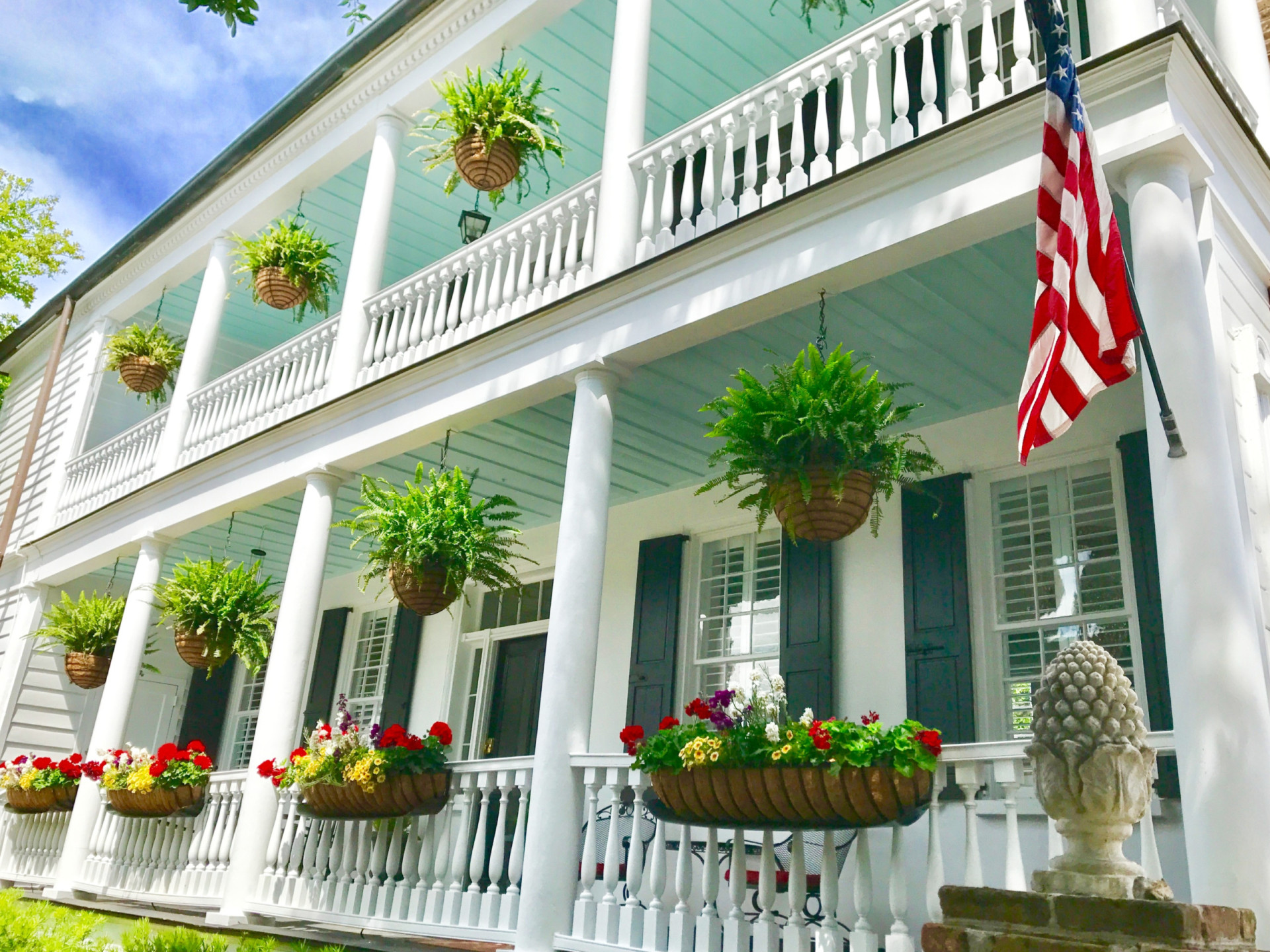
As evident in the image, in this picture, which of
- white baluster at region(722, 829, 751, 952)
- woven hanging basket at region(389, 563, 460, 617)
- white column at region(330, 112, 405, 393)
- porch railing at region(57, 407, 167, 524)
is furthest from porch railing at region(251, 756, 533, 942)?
porch railing at region(57, 407, 167, 524)

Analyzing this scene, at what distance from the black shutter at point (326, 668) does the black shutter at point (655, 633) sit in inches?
173

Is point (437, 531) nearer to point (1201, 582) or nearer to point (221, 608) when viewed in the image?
point (221, 608)

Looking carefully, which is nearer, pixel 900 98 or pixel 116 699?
pixel 900 98

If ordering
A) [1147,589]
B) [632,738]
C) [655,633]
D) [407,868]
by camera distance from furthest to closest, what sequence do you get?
1. [655,633]
2. [407,868]
3. [1147,589]
4. [632,738]

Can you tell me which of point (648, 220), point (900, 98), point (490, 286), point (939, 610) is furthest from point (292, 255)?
point (939, 610)

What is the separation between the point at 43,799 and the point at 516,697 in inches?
159

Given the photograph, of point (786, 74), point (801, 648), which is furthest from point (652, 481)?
point (786, 74)

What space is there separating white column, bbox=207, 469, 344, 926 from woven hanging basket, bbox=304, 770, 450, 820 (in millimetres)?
849

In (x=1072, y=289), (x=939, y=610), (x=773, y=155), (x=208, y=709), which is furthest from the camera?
(x=208, y=709)

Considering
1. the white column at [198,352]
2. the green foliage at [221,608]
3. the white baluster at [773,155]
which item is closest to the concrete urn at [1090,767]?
the white baluster at [773,155]

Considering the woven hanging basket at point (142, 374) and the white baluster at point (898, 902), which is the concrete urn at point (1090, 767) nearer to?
the white baluster at point (898, 902)

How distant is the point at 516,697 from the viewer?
9359 mm

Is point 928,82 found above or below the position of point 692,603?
above

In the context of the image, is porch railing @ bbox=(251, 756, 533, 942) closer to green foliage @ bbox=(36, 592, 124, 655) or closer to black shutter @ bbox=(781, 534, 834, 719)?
black shutter @ bbox=(781, 534, 834, 719)
